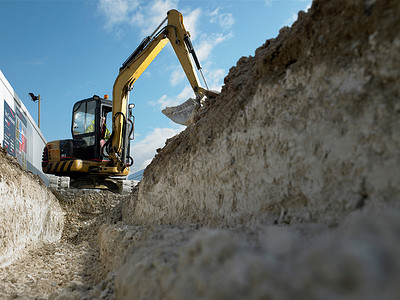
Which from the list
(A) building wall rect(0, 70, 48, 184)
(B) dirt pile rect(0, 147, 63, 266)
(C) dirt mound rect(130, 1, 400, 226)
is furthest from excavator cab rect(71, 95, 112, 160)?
(C) dirt mound rect(130, 1, 400, 226)

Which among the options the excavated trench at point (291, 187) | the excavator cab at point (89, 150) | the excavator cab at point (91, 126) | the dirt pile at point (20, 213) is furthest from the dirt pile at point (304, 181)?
the excavator cab at point (91, 126)

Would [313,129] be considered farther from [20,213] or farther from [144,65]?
[144,65]

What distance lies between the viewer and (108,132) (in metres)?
9.25

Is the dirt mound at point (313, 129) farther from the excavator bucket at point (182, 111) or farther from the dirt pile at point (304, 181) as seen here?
the excavator bucket at point (182, 111)

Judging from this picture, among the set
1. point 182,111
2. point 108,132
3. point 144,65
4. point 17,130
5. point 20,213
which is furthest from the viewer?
point 17,130

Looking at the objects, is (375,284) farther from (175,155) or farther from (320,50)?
(175,155)

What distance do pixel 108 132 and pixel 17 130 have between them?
10.8 ft

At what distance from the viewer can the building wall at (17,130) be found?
8539 millimetres

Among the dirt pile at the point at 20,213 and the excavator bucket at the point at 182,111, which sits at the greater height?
the excavator bucket at the point at 182,111

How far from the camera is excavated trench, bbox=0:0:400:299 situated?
107 cm

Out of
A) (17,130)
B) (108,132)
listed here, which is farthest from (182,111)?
(17,130)

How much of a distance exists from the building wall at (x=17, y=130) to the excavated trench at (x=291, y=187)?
5.94 m

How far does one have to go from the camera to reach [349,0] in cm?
201

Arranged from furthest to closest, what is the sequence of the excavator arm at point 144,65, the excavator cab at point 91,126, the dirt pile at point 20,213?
the excavator cab at point 91,126 < the excavator arm at point 144,65 < the dirt pile at point 20,213
